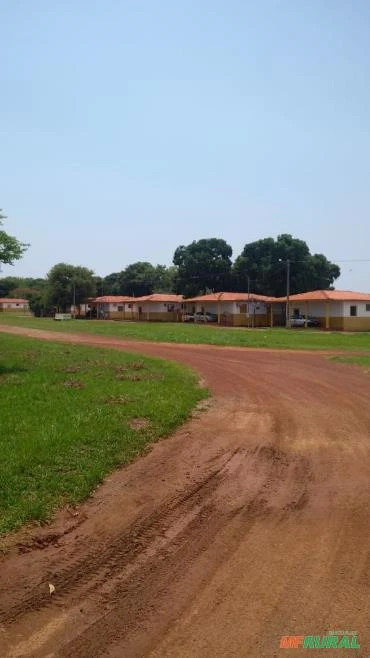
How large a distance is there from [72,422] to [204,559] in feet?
14.9

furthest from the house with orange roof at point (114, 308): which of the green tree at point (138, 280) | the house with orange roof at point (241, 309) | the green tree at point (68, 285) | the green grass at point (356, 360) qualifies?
the green grass at point (356, 360)

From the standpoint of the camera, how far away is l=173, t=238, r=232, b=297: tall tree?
260ft

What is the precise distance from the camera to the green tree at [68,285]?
275 feet

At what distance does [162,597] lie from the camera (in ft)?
14.2

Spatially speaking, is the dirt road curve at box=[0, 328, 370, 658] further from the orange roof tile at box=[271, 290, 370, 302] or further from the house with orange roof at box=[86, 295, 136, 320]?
the house with orange roof at box=[86, 295, 136, 320]

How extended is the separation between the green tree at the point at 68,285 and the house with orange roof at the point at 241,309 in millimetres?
24937

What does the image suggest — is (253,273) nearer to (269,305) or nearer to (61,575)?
(269,305)

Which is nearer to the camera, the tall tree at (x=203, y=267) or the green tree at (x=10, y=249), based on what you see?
the green tree at (x=10, y=249)

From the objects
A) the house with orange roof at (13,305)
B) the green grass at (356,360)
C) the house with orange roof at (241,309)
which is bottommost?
the green grass at (356,360)

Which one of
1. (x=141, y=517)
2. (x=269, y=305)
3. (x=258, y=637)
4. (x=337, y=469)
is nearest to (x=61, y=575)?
(x=141, y=517)

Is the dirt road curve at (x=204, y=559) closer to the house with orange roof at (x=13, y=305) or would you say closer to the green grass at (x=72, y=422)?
the green grass at (x=72, y=422)

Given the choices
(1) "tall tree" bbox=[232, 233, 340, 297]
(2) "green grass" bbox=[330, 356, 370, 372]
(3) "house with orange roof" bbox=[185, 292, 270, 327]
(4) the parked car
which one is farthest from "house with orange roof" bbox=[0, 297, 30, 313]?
(2) "green grass" bbox=[330, 356, 370, 372]

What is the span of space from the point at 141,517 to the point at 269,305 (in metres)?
60.2

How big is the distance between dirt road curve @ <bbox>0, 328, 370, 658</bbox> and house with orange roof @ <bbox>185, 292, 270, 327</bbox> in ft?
177
